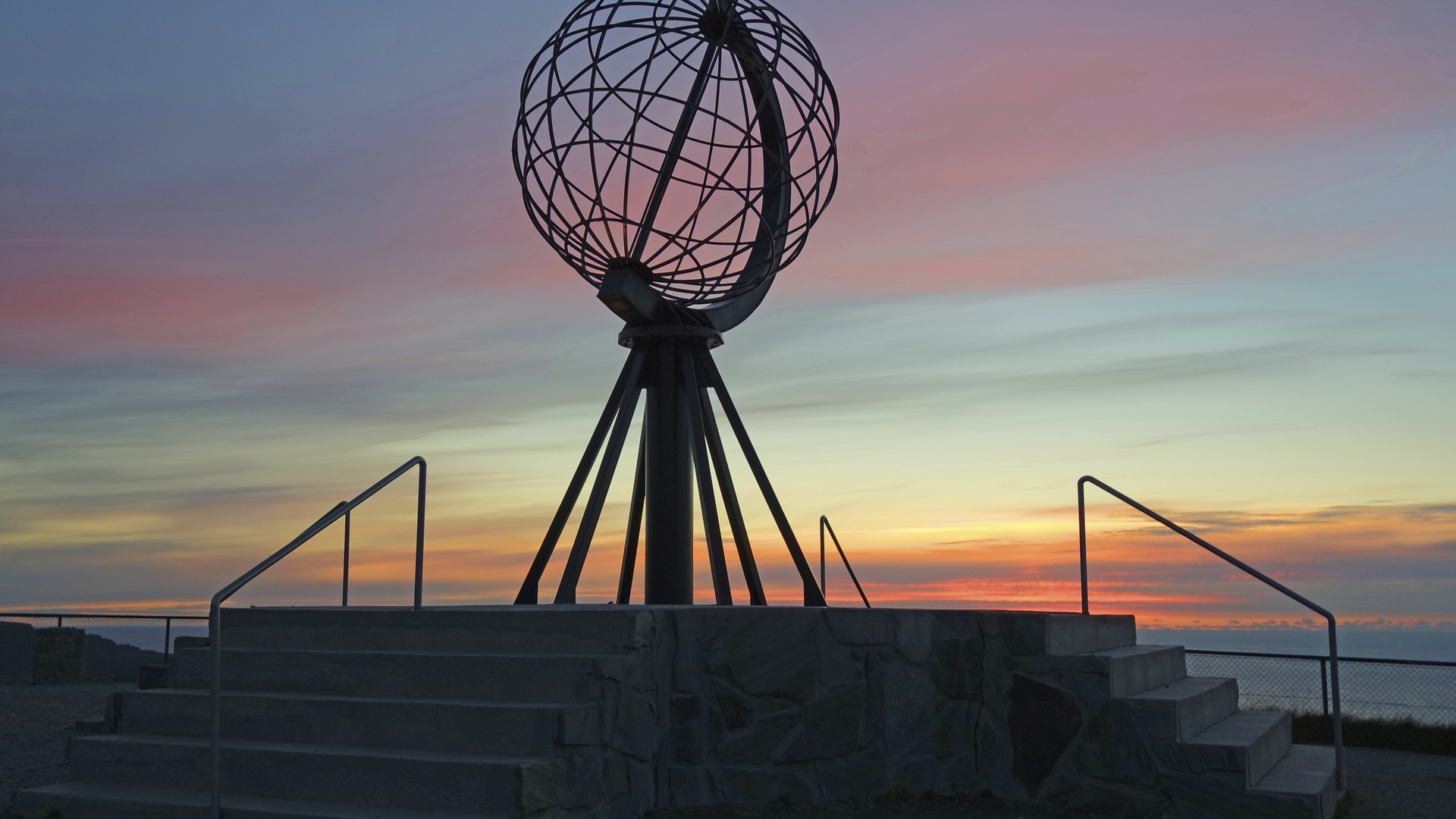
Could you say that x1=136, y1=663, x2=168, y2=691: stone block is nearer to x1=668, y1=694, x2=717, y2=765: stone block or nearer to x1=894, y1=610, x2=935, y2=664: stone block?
x1=668, y1=694, x2=717, y2=765: stone block

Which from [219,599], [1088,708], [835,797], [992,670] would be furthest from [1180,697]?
[219,599]

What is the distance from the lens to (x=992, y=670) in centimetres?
675

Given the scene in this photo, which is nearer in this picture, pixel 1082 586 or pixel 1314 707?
pixel 1082 586

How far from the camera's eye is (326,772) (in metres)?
5.71

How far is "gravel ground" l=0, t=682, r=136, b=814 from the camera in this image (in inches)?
298

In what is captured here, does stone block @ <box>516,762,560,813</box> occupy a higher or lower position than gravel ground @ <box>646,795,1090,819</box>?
higher

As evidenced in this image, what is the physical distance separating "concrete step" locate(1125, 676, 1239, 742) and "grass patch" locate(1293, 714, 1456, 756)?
2830mm

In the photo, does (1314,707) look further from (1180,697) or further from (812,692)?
(812,692)

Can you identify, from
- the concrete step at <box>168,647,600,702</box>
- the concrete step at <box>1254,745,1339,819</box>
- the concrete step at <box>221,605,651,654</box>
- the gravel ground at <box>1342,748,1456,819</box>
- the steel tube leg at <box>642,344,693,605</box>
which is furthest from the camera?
the steel tube leg at <box>642,344,693,605</box>

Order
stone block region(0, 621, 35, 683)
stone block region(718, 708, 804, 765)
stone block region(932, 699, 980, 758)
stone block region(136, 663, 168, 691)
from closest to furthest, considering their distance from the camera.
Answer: stone block region(718, 708, 804, 765) → stone block region(932, 699, 980, 758) → stone block region(136, 663, 168, 691) → stone block region(0, 621, 35, 683)

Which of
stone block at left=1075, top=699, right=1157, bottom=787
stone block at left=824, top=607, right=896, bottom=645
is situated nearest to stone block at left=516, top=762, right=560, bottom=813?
stone block at left=824, top=607, right=896, bottom=645

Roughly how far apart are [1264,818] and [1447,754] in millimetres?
5571

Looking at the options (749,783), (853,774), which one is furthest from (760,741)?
(853,774)

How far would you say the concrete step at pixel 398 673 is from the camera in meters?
5.92
